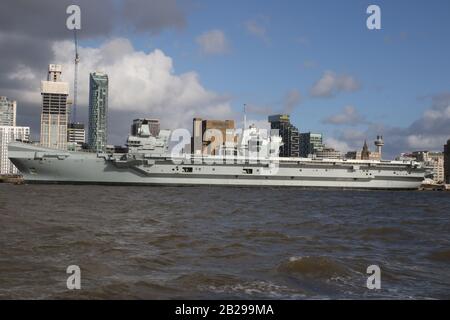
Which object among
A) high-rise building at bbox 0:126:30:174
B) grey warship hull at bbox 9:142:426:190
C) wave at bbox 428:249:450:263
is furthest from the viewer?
high-rise building at bbox 0:126:30:174

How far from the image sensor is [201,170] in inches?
2016

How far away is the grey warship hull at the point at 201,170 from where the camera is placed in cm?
4797

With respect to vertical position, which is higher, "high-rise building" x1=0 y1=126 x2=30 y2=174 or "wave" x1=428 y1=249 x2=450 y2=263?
"high-rise building" x1=0 y1=126 x2=30 y2=174

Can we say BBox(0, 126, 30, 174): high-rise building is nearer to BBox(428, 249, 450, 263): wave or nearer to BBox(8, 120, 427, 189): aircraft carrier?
BBox(8, 120, 427, 189): aircraft carrier

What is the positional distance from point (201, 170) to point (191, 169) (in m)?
1.12

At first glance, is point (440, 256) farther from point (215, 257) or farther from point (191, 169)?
point (191, 169)

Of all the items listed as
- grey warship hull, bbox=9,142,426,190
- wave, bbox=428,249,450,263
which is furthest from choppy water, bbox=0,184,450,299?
A: grey warship hull, bbox=9,142,426,190

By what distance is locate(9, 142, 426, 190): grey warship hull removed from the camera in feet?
157

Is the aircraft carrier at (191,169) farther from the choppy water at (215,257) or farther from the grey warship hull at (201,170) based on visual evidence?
the choppy water at (215,257)

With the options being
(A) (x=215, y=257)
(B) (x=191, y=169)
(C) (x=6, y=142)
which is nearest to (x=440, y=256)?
(A) (x=215, y=257)

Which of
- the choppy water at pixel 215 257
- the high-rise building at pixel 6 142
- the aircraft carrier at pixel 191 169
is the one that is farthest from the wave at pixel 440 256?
the high-rise building at pixel 6 142

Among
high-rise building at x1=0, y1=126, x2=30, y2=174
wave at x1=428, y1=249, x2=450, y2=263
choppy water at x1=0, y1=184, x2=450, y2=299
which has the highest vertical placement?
high-rise building at x1=0, y1=126, x2=30, y2=174
